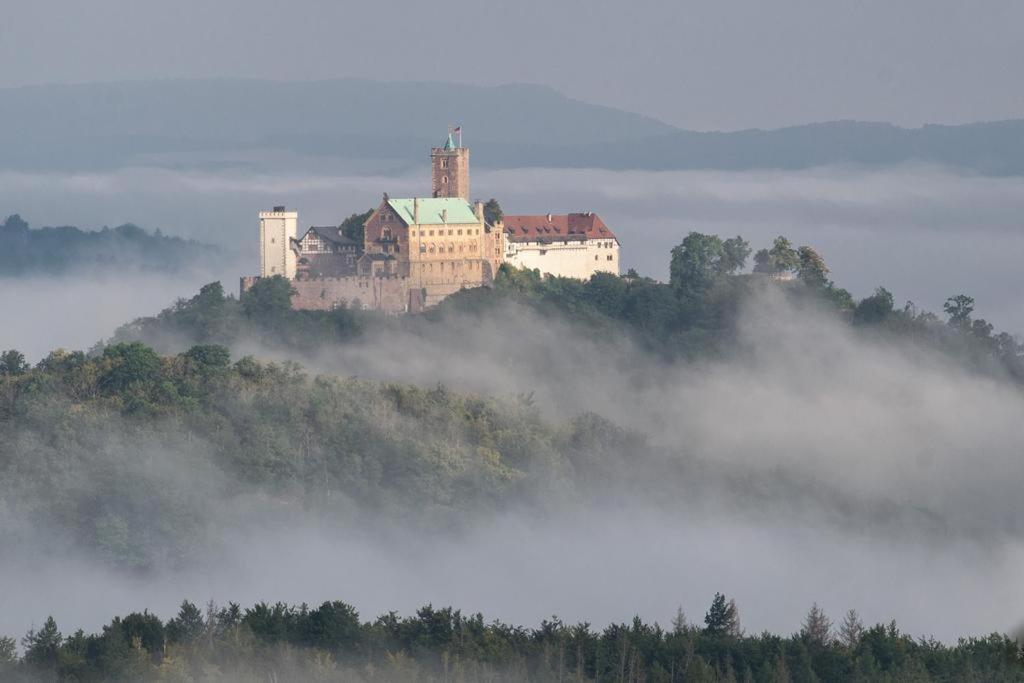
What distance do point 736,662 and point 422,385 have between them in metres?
49.5

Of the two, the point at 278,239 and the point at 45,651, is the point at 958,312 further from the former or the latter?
the point at 45,651

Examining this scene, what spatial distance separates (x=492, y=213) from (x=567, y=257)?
208 inches

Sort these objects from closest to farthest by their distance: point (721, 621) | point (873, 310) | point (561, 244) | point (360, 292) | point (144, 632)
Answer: point (144, 632) < point (721, 621) < point (360, 292) < point (561, 244) < point (873, 310)

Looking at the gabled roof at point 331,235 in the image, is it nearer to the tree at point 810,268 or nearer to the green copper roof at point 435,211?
the green copper roof at point 435,211

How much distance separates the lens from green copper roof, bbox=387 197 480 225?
363ft

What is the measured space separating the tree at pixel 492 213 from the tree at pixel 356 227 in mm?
5124

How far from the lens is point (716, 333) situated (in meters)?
130

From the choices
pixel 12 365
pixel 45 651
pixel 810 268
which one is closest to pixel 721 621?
pixel 45 651

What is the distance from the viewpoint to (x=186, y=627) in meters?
74.6

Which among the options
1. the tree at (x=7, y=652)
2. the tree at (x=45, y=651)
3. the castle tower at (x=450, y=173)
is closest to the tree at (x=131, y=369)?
the castle tower at (x=450, y=173)

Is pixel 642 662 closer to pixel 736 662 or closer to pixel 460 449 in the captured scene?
pixel 736 662

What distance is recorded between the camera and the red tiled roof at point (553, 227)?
11728cm

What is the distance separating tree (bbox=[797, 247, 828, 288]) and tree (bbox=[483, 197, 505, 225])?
1719 cm

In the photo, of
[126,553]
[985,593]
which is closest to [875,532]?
[985,593]
